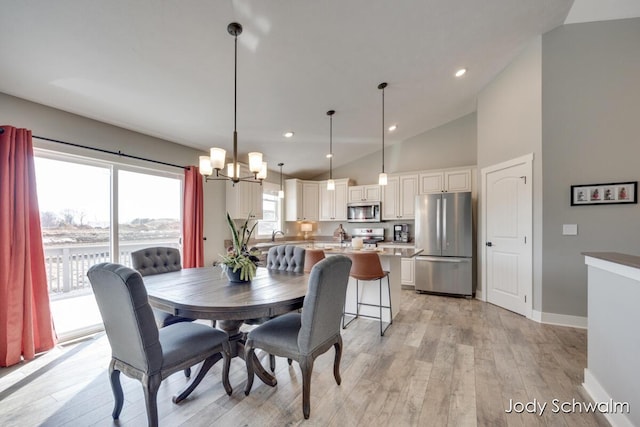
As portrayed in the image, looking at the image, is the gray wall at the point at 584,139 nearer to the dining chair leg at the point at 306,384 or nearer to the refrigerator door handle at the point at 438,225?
the refrigerator door handle at the point at 438,225

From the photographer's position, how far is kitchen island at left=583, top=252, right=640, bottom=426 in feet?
5.02

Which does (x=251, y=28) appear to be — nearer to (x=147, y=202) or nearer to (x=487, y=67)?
(x=147, y=202)

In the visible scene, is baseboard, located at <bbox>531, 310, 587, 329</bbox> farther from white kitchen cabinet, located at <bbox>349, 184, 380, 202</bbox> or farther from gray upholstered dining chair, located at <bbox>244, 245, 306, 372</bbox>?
white kitchen cabinet, located at <bbox>349, 184, 380, 202</bbox>

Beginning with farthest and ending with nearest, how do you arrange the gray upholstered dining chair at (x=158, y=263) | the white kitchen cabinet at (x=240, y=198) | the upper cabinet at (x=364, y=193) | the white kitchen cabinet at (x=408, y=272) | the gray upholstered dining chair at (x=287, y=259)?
the upper cabinet at (x=364, y=193) → the white kitchen cabinet at (x=408, y=272) → the white kitchen cabinet at (x=240, y=198) → the gray upholstered dining chair at (x=287, y=259) → the gray upholstered dining chair at (x=158, y=263)

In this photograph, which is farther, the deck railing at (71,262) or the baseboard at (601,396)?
the deck railing at (71,262)

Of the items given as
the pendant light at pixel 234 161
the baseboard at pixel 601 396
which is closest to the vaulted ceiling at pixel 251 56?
the pendant light at pixel 234 161

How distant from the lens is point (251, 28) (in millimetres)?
2289

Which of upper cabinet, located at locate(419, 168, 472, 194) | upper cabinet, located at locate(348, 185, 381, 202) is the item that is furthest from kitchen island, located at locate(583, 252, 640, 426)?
upper cabinet, located at locate(348, 185, 381, 202)

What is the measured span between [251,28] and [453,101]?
12.0ft

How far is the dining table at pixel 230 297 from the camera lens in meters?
1.69

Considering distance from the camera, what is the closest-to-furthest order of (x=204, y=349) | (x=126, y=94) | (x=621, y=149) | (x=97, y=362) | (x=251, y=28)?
1. (x=204, y=349)
2. (x=251, y=28)
3. (x=97, y=362)
4. (x=126, y=94)
5. (x=621, y=149)

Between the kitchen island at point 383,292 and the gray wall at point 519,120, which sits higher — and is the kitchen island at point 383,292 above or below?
below

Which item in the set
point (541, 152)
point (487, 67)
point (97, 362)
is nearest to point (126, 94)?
point (97, 362)

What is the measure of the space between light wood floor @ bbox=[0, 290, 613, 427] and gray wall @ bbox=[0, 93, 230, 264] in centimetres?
206
